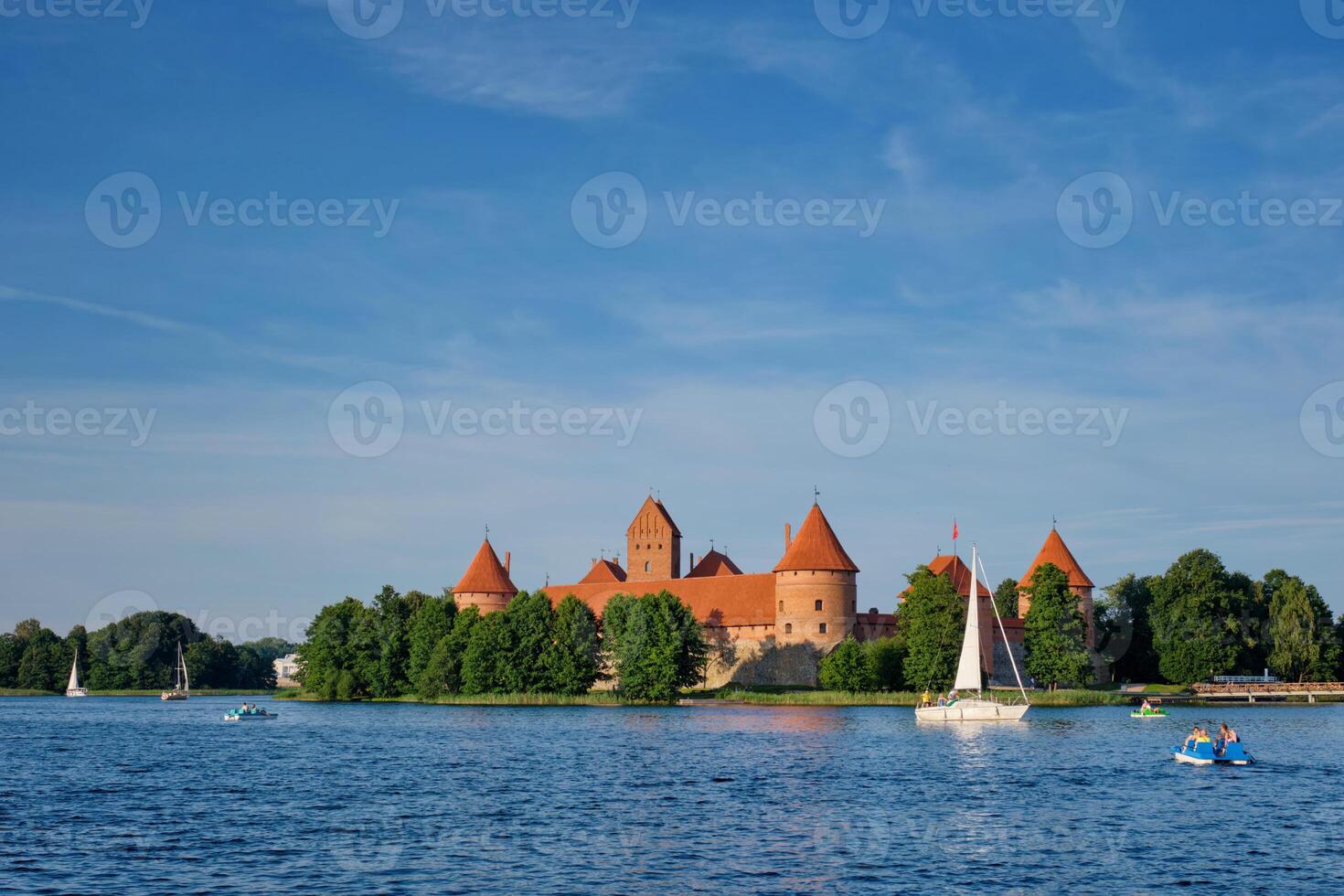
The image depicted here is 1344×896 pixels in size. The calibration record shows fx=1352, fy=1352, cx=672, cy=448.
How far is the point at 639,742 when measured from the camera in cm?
5275

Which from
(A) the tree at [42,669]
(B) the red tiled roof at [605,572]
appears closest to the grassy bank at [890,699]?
(B) the red tiled roof at [605,572]

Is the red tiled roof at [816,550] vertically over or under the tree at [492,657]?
over

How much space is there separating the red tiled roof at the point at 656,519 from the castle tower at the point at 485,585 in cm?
1338

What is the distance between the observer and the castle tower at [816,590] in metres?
91.2

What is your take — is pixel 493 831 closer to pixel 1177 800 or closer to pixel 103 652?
pixel 1177 800

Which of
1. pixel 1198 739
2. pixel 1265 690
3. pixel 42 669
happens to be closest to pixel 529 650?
pixel 1265 690

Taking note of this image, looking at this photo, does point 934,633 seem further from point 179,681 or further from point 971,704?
point 179,681

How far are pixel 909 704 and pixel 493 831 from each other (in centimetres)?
5171

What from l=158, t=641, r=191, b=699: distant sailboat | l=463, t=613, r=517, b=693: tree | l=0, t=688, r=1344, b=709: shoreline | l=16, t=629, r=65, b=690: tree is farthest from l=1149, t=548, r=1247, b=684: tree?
l=16, t=629, r=65, b=690: tree

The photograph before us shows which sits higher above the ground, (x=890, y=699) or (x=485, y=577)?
(x=485, y=577)

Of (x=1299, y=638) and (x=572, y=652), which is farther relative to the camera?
(x=1299, y=638)

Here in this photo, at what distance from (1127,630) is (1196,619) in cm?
960

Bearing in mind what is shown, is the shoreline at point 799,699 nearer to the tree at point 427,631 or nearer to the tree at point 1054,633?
the tree at point 1054,633

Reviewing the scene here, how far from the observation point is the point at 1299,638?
319 feet
